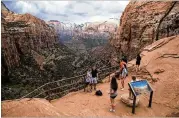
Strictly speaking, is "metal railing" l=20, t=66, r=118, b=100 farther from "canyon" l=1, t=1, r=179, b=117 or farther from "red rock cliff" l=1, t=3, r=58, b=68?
"red rock cliff" l=1, t=3, r=58, b=68

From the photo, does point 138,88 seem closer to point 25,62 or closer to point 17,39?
point 25,62

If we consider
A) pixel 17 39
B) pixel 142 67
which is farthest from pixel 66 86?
pixel 17 39

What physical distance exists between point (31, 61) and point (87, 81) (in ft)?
283

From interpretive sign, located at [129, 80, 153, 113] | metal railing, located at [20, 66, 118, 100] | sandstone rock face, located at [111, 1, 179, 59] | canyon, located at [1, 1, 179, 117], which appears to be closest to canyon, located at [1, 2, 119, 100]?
canyon, located at [1, 1, 179, 117]

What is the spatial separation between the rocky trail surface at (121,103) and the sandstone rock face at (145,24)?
17685mm

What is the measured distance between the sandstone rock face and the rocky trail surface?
1768 cm

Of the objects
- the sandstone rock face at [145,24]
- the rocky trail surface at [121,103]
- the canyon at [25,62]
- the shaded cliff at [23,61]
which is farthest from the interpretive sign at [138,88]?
the canyon at [25,62]

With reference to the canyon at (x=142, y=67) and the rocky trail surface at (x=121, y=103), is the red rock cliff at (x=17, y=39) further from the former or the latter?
the rocky trail surface at (x=121, y=103)

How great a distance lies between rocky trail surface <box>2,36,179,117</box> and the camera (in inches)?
376

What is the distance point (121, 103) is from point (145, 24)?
98.0ft

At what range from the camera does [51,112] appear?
30.5 ft

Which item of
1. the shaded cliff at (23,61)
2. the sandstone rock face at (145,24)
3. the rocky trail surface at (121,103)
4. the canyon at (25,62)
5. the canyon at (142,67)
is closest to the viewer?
the rocky trail surface at (121,103)

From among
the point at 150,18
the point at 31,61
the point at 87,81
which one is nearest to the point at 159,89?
the point at 87,81

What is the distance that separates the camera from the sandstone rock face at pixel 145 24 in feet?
117
